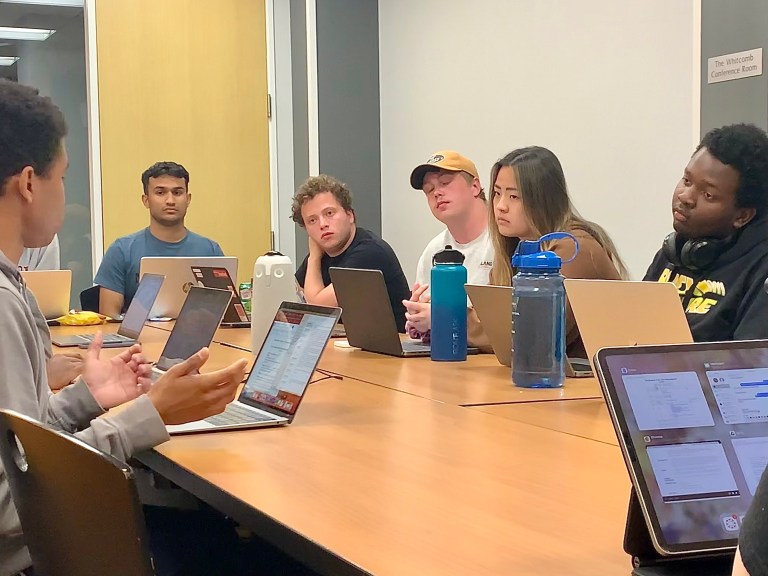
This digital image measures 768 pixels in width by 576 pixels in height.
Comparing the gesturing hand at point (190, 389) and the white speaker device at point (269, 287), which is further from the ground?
the white speaker device at point (269, 287)

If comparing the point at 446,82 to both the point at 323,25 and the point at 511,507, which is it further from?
the point at 511,507

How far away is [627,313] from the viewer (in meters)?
1.77

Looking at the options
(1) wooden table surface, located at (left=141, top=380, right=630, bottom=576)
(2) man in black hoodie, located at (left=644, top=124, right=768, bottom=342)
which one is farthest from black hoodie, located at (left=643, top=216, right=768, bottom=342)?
(1) wooden table surface, located at (left=141, top=380, right=630, bottom=576)

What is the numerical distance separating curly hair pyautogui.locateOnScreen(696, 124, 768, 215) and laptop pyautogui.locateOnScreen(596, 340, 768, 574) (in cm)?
143

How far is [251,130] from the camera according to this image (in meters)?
5.40

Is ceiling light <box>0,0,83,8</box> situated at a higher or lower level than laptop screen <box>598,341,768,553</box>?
higher

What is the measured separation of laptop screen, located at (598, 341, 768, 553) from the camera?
86 cm

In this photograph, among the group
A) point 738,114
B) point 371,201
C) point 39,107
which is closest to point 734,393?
point 39,107

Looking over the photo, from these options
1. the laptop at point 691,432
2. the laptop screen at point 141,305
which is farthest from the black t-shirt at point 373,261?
the laptop at point 691,432

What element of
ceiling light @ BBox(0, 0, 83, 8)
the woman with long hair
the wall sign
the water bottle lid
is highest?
ceiling light @ BBox(0, 0, 83, 8)

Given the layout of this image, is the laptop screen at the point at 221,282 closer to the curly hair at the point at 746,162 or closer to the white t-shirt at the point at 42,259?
the white t-shirt at the point at 42,259

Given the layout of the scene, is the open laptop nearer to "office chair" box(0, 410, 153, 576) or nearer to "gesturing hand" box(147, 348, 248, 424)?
"gesturing hand" box(147, 348, 248, 424)

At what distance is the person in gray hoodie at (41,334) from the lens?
1324 mm

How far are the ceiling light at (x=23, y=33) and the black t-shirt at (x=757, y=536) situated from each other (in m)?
5.13
